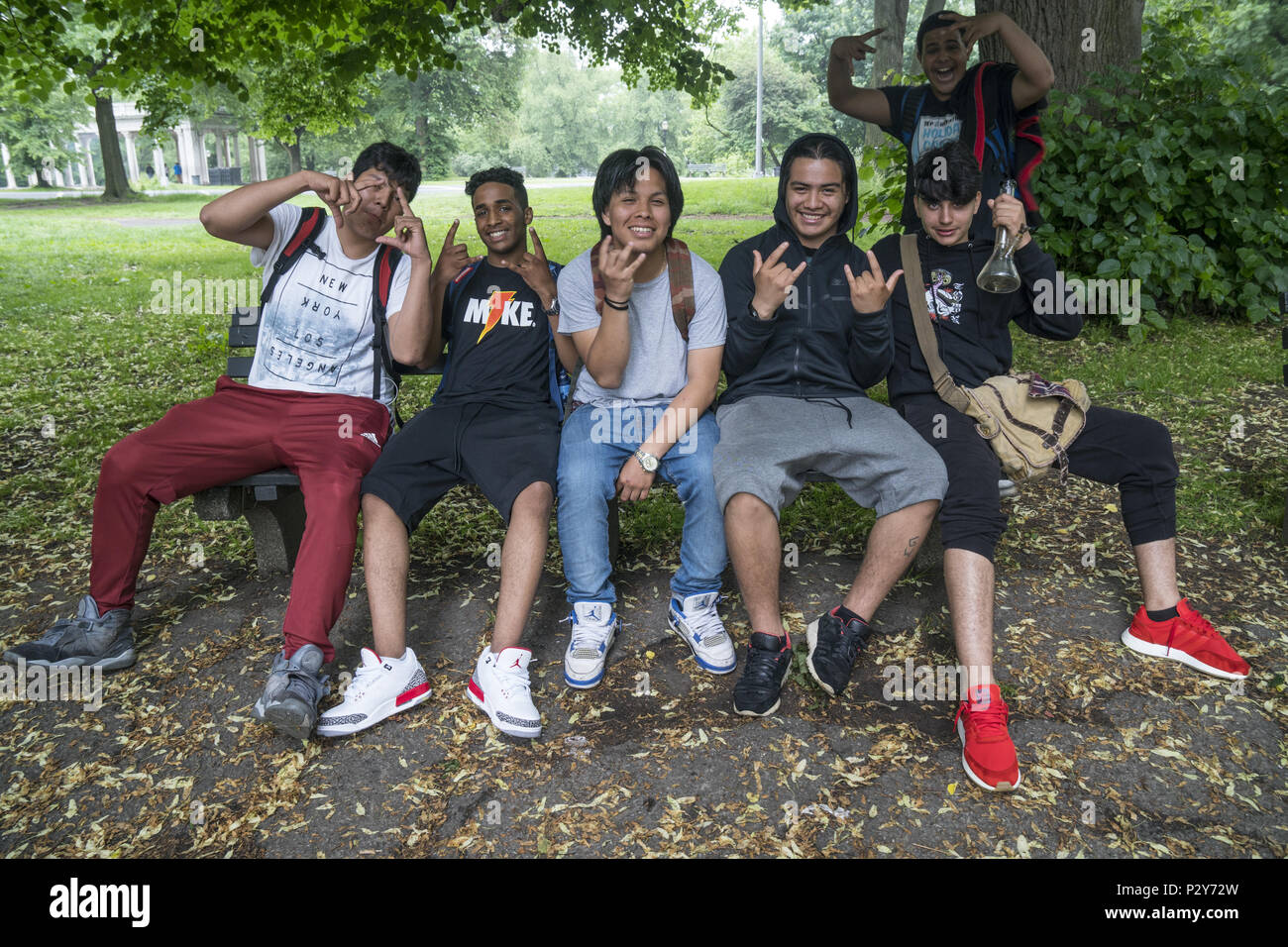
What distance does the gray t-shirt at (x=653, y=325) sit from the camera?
134 inches

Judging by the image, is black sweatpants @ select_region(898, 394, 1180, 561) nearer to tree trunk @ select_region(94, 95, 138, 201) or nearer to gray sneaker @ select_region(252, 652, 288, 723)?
gray sneaker @ select_region(252, 652, 288, 723)

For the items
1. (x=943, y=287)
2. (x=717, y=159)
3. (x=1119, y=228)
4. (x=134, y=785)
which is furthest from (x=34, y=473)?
(x=717, y=159)

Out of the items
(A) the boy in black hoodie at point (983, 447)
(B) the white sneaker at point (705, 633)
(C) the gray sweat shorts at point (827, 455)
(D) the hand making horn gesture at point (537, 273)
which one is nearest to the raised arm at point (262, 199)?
(D) the hand making horn gesture at point (537, 273)

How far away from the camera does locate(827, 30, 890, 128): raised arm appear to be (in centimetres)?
447

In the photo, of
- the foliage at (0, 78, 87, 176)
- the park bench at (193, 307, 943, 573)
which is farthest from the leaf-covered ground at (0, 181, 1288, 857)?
the foliage at (0, 78, 87, 176)

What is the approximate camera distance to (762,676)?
3.07 metres

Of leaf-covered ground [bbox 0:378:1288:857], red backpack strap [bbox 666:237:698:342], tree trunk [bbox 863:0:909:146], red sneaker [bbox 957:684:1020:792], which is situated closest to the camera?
leaf-covered ground [bbox 0:378:1288:857]

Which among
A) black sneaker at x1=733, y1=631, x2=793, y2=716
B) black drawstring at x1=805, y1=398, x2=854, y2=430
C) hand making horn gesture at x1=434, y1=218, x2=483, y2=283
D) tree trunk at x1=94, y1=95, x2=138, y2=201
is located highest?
tree trunk at x1=94, y1=95, x2=138, y2=201

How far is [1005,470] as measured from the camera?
11.0ft

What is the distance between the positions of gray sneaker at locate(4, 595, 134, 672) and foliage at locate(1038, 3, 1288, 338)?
22.2ft

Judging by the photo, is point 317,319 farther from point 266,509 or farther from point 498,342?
point 266,509

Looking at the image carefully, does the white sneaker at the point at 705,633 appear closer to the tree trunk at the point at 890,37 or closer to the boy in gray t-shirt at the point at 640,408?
the boy in gray t-shirt at the point at 640,408

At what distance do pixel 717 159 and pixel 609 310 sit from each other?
43550 mm

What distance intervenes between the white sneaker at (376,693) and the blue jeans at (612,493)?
63 centimetres
